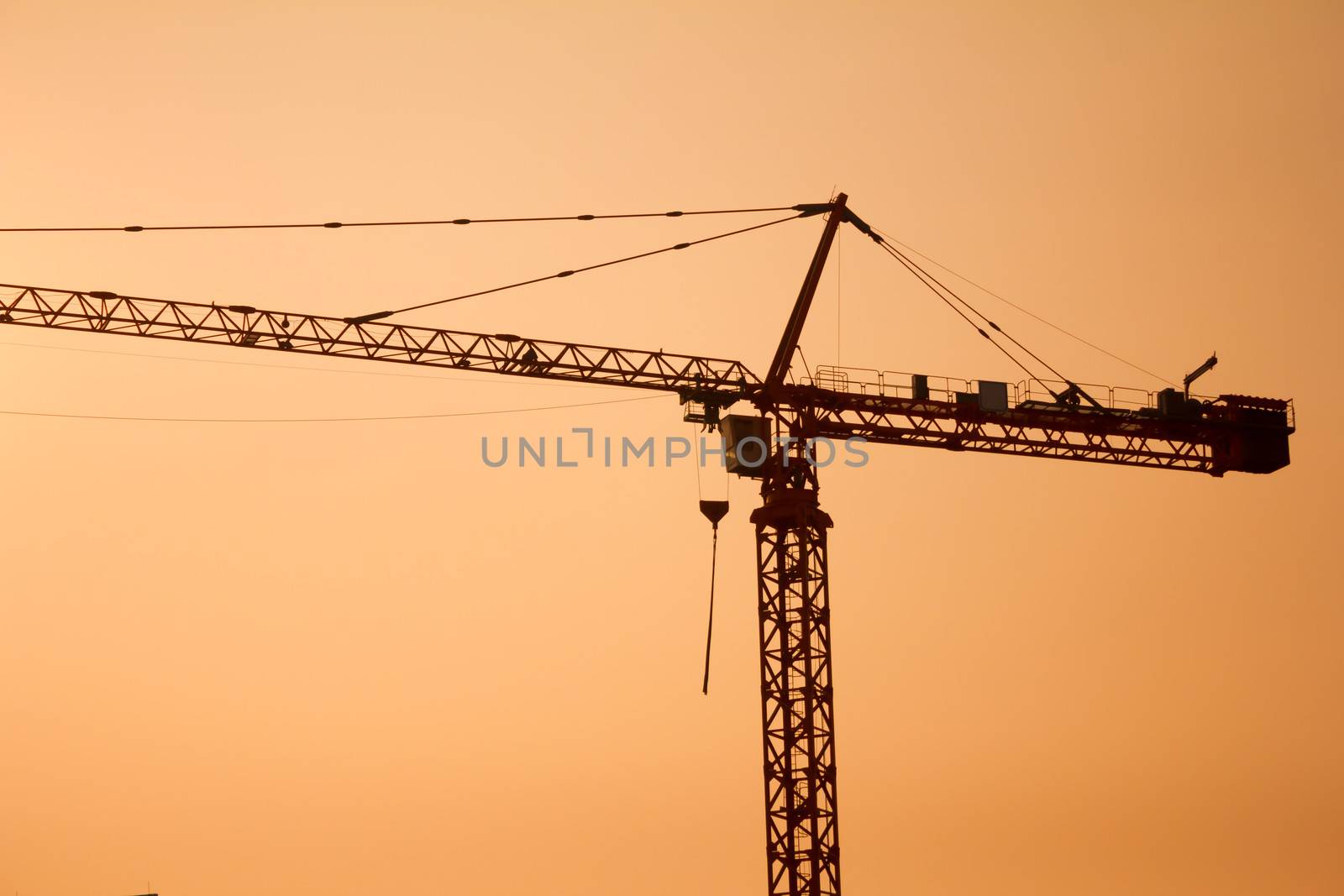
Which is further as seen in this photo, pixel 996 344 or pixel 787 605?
pixel 996 344

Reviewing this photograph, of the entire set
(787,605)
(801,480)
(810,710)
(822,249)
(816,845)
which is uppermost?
(822,249)

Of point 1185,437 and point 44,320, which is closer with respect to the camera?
point 44,320

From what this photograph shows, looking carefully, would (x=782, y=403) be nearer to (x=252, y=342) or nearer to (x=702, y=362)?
(x=702, y=362)

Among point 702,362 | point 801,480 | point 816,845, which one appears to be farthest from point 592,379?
point 816,845

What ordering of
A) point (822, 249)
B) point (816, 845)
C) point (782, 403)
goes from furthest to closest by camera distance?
point (822, 249) < point (782, 403) < point (816, 845)

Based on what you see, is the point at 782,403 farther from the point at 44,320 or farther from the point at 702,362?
the point at 44,320

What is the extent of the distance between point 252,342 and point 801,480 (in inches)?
736

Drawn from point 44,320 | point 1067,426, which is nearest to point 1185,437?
point 1067,426

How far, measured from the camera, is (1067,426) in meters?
61.5

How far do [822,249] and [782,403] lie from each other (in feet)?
23.1

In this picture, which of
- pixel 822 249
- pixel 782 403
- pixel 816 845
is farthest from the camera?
pixel 822 249

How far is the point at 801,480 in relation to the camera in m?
58.2

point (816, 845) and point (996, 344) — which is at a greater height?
point (996, 344)

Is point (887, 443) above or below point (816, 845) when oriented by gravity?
above
